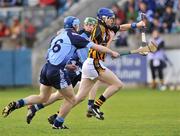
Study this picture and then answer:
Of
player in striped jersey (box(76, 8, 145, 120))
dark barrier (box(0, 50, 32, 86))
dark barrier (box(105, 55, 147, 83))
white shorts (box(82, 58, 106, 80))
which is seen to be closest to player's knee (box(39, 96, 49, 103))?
player in striped jersey (box(76, 8, 145, 120))

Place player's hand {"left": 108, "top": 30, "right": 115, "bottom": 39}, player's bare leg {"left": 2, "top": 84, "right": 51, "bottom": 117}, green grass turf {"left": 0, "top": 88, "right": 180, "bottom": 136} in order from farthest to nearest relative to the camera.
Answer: player's hand {"left": 108, "top": 30, "right": 115, "bottom": 39} → player's bare leg {"left": 2, "top": 84, "right": 51, "bottom": 117} → green grass turf {"left": 0, "top": 88, "right": 180, "bottom": 136}

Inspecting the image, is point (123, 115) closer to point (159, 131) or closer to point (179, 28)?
point (159, 131)

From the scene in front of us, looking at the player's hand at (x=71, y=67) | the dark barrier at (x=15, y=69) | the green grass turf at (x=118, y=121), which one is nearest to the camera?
the green grass turf at (x=118, y=121)

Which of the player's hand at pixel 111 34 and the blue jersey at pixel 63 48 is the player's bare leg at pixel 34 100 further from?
the player's hand at pixel 111 34

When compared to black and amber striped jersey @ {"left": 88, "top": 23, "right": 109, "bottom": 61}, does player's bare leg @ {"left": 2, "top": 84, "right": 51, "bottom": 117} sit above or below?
below

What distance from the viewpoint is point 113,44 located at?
33375 millimetres

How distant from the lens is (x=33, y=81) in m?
33.4

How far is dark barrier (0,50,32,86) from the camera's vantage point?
109 feet

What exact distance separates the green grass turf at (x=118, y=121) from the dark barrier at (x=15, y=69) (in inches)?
302

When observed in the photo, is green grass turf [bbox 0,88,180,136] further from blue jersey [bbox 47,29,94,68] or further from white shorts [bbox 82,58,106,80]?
blue jersey [bbox 47,29,94,68]

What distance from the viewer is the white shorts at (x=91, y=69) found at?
57.4 ft

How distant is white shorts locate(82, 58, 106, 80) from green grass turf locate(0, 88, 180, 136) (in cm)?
101

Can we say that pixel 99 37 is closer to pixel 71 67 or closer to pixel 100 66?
pixel 100 66

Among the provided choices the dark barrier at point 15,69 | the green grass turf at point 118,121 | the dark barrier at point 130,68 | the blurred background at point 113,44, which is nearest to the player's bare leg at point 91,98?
the green grass turf at point 118,121
